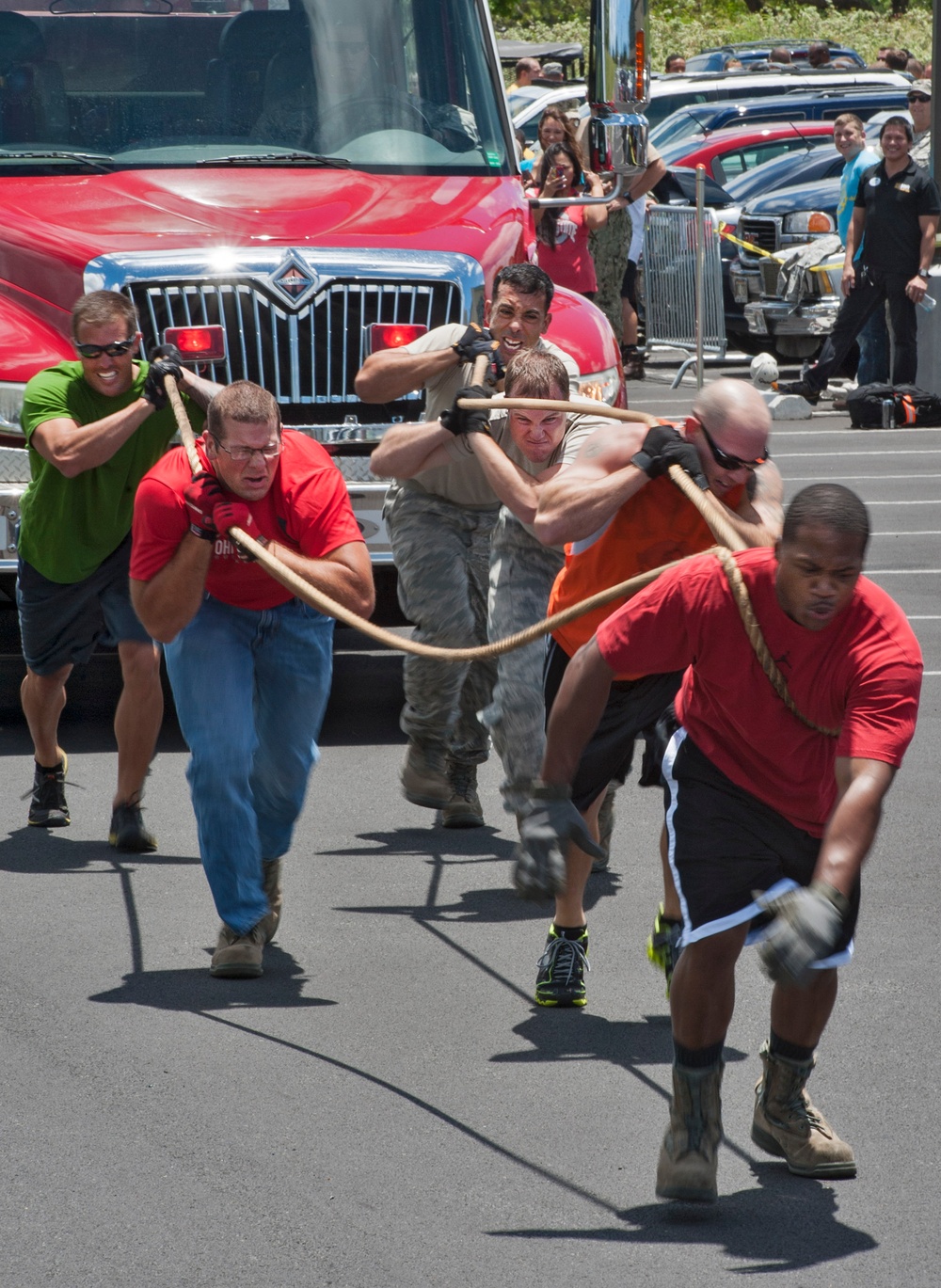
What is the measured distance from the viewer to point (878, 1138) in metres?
4.50

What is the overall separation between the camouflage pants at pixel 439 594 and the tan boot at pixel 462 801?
0.20ft

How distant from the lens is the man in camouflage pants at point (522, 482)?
19.7 ft

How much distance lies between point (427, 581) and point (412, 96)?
2823mm

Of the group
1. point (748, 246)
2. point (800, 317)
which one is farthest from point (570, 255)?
point (748, 246)

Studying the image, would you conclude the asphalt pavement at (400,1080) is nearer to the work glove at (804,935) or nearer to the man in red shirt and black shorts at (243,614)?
the man in red shirt and black shorts at (243,614)

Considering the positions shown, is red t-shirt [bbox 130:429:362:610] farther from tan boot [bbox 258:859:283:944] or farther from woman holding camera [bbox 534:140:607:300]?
woman holding camera [bbox 534:140:607:300]

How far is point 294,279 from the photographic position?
7.93m

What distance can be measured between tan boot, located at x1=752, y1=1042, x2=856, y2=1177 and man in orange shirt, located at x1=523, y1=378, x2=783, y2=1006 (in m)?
0.92

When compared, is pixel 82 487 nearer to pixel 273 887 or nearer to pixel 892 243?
pixel 273 887

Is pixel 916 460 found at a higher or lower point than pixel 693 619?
lower

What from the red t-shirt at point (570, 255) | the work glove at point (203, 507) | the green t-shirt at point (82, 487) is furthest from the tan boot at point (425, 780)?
the red t-shirt at point (570, 255)

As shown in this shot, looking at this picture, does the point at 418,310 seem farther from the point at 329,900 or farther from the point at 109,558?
the point at 329,900

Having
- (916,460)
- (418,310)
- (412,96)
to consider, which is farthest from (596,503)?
(916,460)

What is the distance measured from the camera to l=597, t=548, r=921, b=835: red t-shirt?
12.9ft
